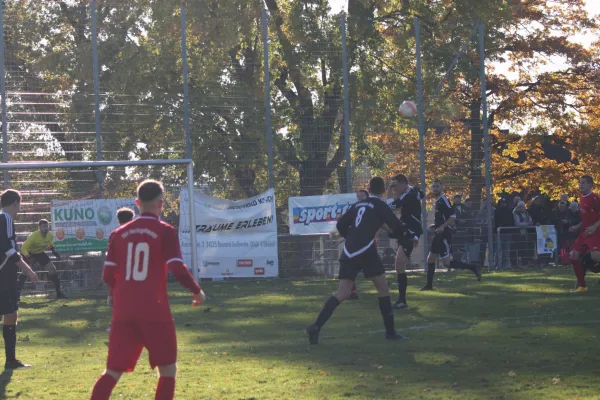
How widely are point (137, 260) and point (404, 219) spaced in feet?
32.0

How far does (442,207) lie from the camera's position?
17.5m

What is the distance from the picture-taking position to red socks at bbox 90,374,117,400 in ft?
20.8

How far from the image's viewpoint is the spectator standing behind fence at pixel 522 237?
26266 millimetres

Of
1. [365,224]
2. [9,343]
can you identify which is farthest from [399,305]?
[9,343]

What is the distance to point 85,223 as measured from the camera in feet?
68.1

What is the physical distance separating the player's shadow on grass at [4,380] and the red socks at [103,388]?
2510mm

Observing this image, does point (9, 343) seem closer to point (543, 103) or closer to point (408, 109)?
point (408, 109)

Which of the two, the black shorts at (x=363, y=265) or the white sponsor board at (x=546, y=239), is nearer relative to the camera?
the black shorts at (x=363, y=265)

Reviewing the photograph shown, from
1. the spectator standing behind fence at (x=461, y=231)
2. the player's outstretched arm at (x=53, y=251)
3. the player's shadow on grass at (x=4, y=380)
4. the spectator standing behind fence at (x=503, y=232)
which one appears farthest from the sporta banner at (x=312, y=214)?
the player's shadow on grass at (x=4, y=380)

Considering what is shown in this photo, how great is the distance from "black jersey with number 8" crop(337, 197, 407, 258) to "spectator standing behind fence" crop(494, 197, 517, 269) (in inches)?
607

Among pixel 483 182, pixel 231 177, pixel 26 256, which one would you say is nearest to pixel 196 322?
pixel 26 256

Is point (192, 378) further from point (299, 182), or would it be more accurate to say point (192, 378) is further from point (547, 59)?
point (547, 59)

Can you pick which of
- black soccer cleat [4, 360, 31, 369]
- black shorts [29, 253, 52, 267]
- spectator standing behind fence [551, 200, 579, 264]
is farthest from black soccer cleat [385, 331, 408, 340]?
spectator standing behind fence [551, 200, 579, 264]

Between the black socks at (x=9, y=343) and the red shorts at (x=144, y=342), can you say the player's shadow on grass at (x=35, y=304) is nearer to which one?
the black socks at (x=9, y=343)
